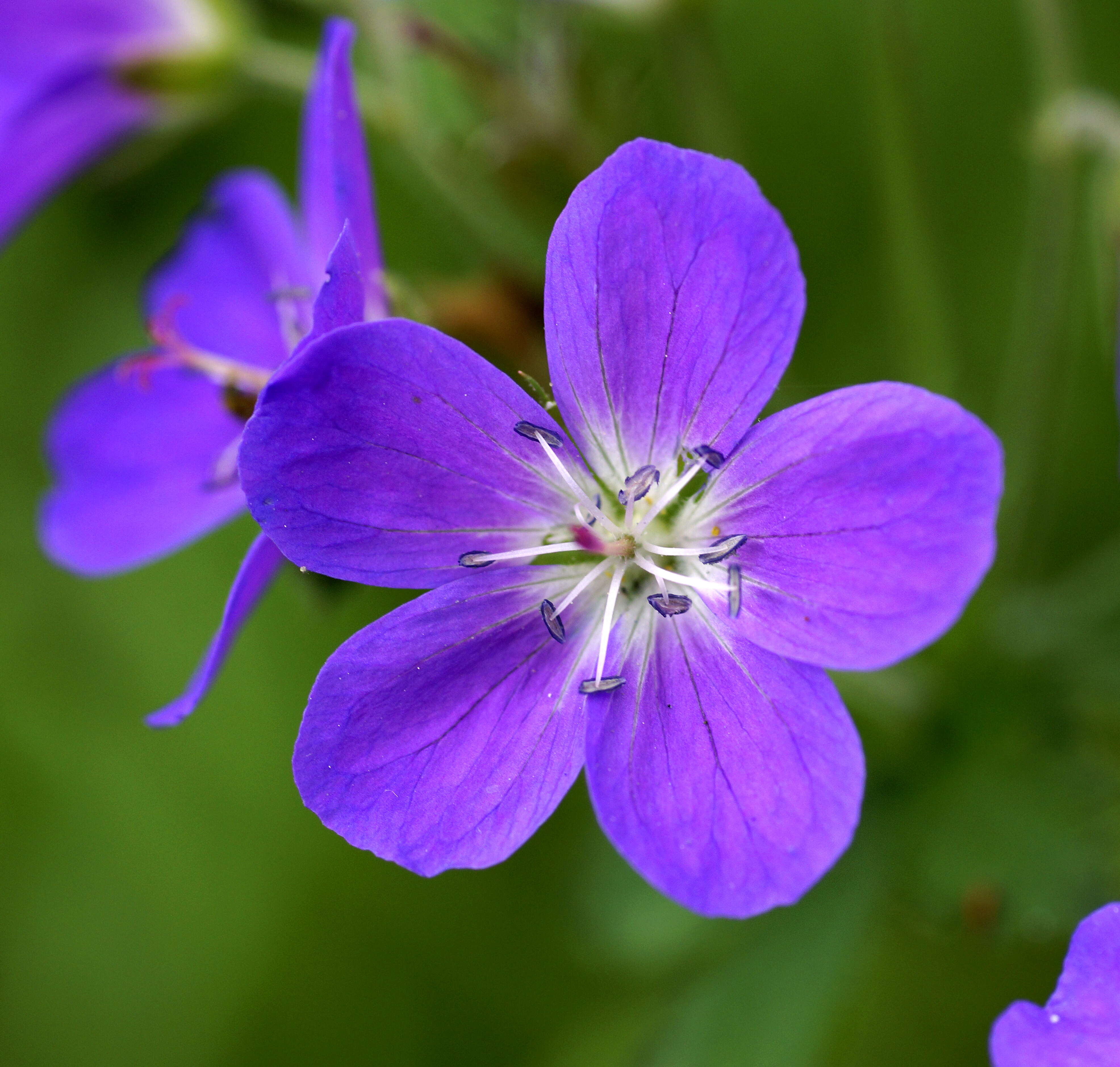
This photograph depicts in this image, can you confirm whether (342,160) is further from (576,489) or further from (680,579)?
(680,579)

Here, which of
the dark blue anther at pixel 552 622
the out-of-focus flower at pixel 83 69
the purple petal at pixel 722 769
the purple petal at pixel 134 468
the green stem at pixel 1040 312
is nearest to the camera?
the purple petal at pixel 722 769

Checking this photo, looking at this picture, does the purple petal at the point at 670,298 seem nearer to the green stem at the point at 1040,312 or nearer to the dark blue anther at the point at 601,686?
the dark blue anther at the point at 601,686

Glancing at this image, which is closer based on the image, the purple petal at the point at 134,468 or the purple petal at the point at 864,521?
the purple petal at the point at 864,521

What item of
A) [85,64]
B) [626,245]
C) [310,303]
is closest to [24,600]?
[85,64]

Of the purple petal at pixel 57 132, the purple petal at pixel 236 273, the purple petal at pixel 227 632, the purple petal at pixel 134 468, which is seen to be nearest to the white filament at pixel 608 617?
the purple petal at pixel 227 632

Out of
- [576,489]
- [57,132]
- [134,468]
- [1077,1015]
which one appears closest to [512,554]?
[576,489]

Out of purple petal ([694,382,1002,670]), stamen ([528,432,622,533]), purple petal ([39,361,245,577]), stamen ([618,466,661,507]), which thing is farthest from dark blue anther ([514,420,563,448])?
purple petal ([39,361,245,577])

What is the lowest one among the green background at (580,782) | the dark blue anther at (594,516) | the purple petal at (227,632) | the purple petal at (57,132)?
the green background at (580,782)
